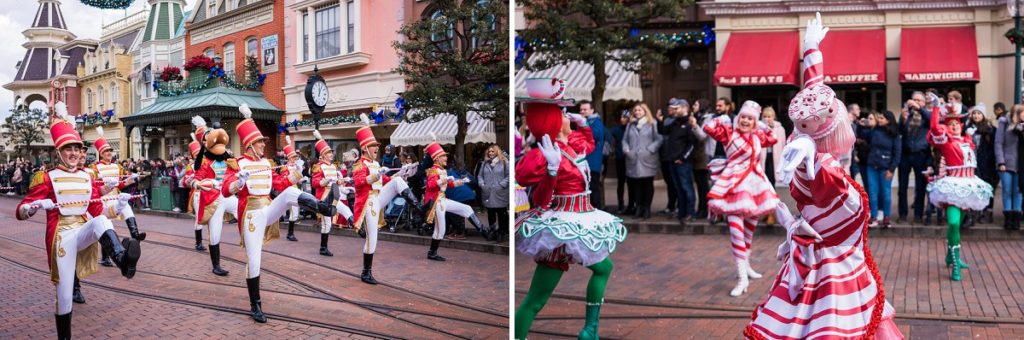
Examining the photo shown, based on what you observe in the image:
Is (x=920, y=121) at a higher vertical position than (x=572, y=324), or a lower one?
higher

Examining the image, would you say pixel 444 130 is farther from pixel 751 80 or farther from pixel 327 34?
pixel 751 80

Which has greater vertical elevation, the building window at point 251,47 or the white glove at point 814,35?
the white glove at point 814,35

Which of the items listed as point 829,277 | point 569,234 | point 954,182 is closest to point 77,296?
point 569,234

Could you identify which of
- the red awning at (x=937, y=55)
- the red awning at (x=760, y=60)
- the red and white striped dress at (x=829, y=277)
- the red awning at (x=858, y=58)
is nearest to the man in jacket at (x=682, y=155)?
the red awning at (x=760, y=60)

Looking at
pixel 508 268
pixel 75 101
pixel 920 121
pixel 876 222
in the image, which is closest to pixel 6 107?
pixel 75 101

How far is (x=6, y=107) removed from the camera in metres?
2.02

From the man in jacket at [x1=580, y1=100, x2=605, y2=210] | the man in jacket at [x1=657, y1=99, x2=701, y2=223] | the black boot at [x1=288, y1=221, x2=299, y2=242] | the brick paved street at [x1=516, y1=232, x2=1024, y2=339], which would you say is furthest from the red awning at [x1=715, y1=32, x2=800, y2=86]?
the black boot at [x1=288, y1=221, x2=299, y2=242]

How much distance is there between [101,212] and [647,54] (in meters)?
6.88

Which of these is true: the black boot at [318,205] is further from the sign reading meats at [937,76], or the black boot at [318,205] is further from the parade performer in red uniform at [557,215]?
the sign reading meats at [937,76]

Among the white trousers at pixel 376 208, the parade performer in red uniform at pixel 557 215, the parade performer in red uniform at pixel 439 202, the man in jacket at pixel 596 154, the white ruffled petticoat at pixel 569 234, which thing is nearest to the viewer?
the parade performer in red uniform at pixel 439 202

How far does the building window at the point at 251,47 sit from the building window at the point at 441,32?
1.81ft

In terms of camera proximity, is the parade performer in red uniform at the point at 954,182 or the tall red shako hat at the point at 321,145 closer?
the tall red shako hat at the point at 321,145

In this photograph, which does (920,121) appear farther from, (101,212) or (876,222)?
(101,212)

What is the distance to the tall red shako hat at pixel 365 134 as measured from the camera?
226 centimetres
